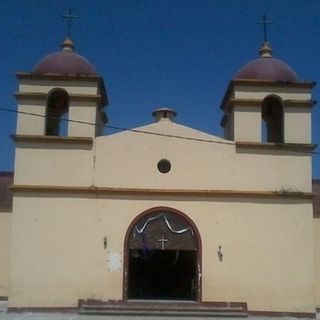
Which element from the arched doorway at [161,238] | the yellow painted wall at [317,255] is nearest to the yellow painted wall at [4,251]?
the arched doorway at [161,238]

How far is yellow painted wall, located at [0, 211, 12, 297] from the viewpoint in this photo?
19656mm

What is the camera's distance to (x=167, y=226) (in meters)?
17.8

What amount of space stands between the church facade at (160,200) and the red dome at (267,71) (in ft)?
0.32

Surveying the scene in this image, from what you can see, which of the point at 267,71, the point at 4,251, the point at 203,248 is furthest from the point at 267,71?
the point at 4,251

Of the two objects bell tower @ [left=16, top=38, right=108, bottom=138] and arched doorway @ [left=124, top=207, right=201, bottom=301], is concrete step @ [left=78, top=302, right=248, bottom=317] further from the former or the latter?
bell tower @ [left=16, top=38, right=108, bottom=138]

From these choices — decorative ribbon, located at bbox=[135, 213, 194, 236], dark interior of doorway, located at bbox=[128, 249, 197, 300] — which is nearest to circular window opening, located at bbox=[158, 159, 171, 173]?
decorative ribbon, located at bbox=[135, 213, 194, 236]

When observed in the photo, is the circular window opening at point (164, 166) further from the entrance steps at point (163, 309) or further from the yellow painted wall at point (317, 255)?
the yellow painted wall at point (317, 255)

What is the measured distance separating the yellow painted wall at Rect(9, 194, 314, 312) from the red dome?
414cm

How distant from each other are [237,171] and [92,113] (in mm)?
4974

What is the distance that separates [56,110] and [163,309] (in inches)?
306

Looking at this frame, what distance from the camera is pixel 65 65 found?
61.5ft

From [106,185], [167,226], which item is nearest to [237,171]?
[167,226]

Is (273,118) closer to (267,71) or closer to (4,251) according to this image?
(267,71)

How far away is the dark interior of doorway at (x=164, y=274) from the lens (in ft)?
66.0
